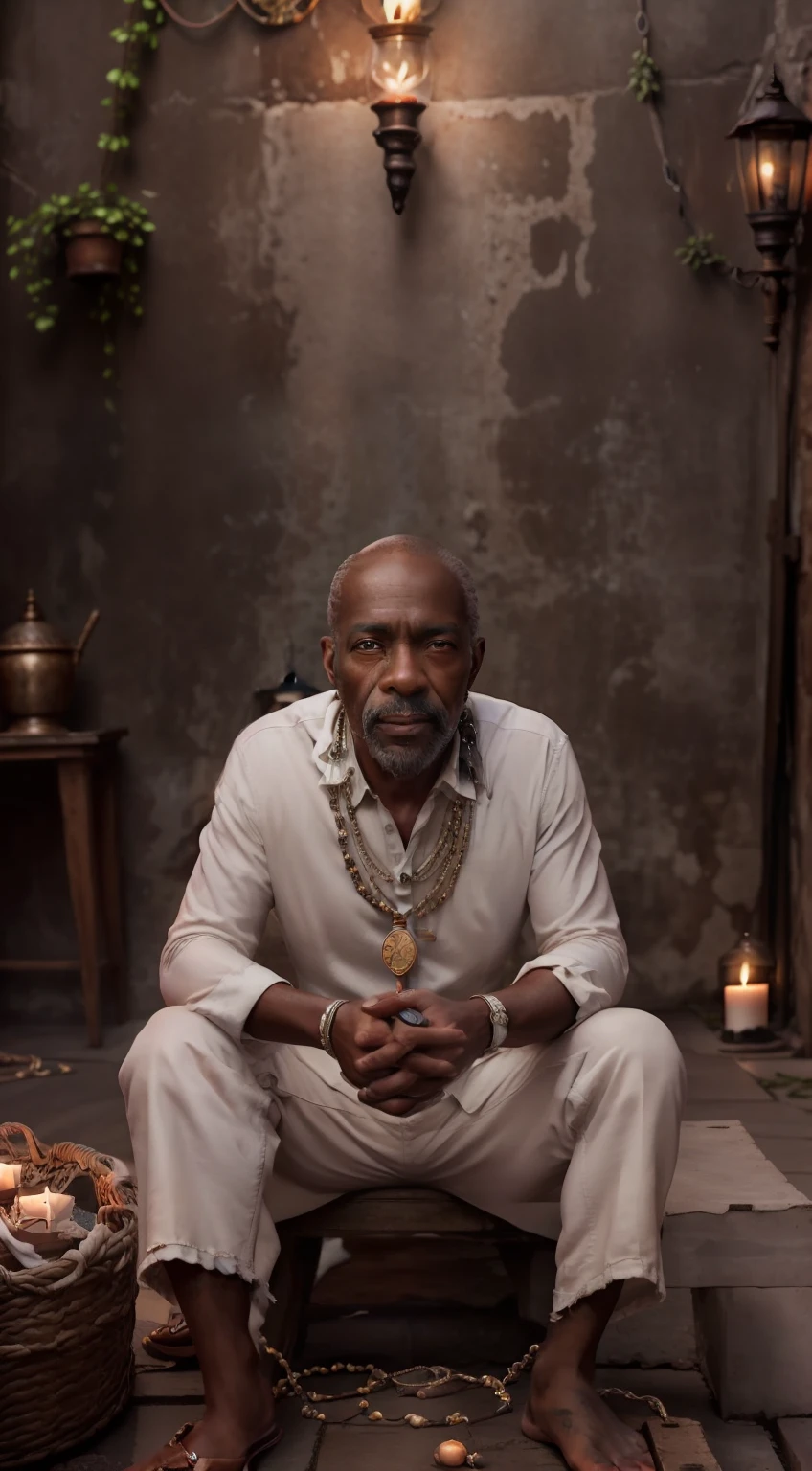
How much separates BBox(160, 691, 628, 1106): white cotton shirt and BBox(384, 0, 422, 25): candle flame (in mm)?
2937

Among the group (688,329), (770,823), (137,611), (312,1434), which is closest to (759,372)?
(688,329)

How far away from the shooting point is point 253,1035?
2.41 m

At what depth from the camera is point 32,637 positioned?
4.78 metres

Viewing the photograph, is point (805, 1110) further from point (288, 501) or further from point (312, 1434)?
point (288, 501)

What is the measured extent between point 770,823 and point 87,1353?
312 cm

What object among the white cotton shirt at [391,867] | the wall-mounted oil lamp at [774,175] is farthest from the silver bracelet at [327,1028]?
the wall-mounted oil lamp at [774,175]

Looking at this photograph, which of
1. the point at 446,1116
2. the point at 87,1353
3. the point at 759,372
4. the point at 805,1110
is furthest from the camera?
the point at 759,372

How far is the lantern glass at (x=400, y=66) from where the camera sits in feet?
15.6

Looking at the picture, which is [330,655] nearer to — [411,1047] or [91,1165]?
[411,1047]

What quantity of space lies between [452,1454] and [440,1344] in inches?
21.3

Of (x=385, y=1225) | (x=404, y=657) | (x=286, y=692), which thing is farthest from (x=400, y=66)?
(x=385, y=1225)

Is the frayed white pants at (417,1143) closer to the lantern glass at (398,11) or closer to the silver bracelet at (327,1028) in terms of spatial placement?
the silver bracelet at (327,1028)

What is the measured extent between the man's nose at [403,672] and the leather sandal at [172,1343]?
109 centimetres

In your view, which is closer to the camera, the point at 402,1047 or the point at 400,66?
the point at 402,1047
